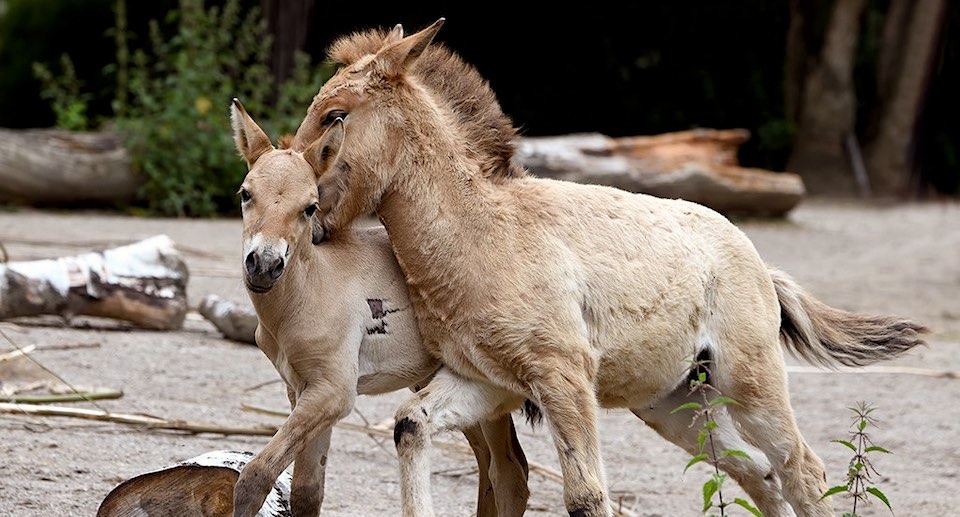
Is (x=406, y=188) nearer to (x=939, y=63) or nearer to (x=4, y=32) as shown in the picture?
(x=4, y=32)

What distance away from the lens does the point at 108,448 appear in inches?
221

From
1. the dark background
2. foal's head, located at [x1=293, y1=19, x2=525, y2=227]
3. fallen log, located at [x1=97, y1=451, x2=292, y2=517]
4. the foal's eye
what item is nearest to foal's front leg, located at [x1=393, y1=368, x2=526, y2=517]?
fallen log, located at [x1=97, y1=451, x2=292, y2=517]

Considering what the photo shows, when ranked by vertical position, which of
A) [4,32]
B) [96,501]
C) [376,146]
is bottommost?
[96,501]

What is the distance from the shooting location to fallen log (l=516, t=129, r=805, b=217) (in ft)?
46.5

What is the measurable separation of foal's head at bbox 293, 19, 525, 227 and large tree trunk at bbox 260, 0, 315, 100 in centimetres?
1034

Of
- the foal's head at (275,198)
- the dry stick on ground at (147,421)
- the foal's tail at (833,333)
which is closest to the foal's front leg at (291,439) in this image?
the foal's head at (275,198)

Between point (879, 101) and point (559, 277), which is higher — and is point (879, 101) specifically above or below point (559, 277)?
above

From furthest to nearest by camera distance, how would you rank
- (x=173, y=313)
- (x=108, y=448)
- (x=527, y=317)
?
(x=173, y=313), (x=108, y=448), (x=527, y=317)

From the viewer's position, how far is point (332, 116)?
14.3 feet

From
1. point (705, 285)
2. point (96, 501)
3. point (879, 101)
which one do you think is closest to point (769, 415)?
point (705, 285)

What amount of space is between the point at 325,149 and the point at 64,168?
965 centimetres

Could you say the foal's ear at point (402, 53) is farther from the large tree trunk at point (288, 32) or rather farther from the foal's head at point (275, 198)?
the large tree trunk at point (288, 32)

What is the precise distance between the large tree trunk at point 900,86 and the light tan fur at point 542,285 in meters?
16.7

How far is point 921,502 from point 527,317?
2.69 m
